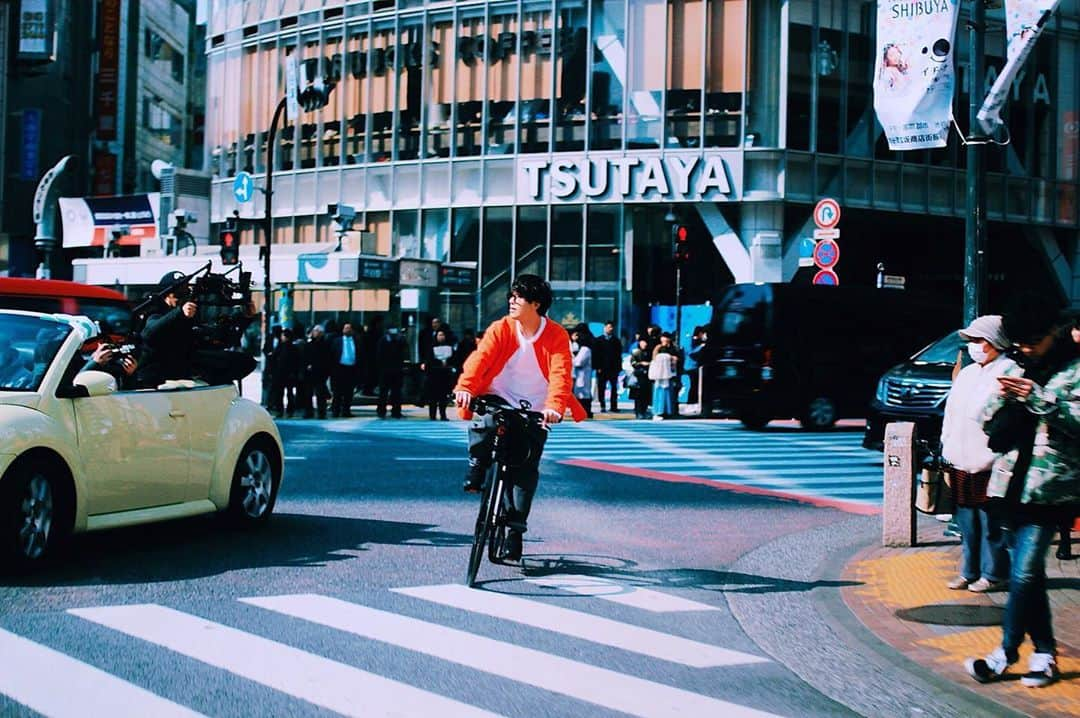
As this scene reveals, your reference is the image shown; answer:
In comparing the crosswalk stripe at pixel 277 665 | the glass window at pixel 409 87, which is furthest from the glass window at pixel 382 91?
the crosswalk stripe at pixel 277 665

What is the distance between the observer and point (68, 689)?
213 inches

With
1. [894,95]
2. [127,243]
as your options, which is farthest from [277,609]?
[127,243]

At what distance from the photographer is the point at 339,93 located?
41125 mm

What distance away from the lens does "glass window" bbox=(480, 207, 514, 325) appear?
37938 millimetres

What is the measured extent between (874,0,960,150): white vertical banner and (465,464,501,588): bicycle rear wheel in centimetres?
555

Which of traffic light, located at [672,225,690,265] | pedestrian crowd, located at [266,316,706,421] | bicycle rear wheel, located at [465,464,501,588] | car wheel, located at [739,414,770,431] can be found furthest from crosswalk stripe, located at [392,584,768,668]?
traffic light, located at [672,225,690,265]

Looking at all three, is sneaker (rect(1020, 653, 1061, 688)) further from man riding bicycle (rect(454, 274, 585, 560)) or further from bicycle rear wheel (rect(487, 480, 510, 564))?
bicycle rear wheel (rect(487, 480, 510, 564))

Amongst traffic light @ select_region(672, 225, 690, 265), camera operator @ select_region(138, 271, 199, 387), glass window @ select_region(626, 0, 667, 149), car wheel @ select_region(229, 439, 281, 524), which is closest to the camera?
car wheel @ select_region(229, 439, 281, 524)

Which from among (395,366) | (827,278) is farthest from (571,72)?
(827,278)

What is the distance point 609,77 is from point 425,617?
102 feet

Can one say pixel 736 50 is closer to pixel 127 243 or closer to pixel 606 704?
pixel 127 243

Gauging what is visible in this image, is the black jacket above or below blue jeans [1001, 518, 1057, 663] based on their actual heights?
Answer: above

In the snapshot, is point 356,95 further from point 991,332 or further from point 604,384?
point 991,332

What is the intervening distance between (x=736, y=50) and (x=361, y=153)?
11.2m
